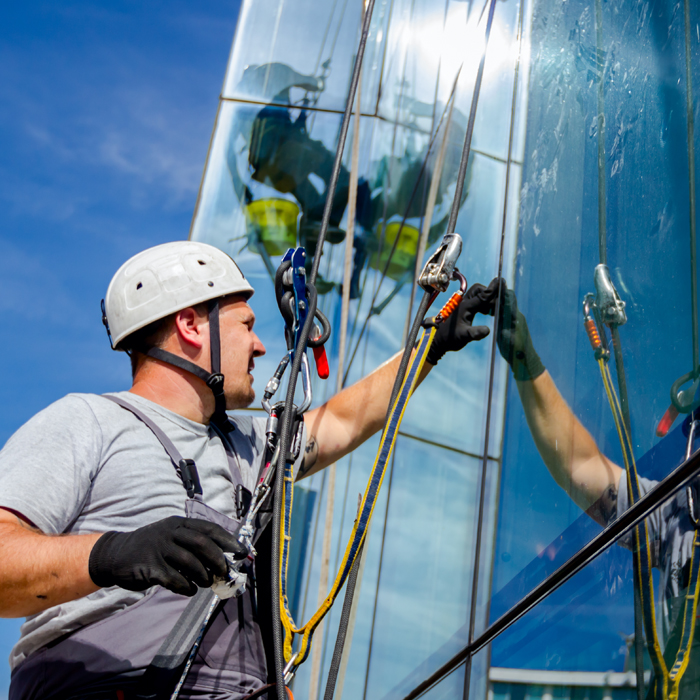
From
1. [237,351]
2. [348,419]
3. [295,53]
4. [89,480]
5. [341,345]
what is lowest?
[89,480]

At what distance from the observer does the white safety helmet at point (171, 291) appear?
6.86 ft

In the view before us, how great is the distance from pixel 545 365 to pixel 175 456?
35.5 inches

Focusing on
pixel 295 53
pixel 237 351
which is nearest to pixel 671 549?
pixel 237 351

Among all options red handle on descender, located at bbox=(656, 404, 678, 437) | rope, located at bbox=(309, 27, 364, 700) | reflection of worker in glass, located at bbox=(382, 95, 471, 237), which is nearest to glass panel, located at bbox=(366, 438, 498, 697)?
red handle on descender, located at bbox=(656, 404, 678, 437)

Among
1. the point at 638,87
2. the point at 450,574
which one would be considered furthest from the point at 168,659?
the point at 638,87

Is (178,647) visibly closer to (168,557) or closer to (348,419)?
(168,557)

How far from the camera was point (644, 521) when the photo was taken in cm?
99

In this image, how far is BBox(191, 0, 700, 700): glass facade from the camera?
40.9 inches

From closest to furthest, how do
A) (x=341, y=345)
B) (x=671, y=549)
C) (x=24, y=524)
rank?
(x=671, y=549), (x=24, y=524), (x=341, y=345)

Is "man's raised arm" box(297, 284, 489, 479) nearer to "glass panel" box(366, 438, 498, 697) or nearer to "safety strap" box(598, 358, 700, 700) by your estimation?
"glass panel" box(366, 438, 498, 697)

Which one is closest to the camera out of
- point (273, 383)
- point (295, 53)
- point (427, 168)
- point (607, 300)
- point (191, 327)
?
point (607, 300)

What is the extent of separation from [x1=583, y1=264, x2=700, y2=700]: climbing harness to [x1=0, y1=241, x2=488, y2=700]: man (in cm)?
53

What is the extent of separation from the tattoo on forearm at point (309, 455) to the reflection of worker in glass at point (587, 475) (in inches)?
25.2

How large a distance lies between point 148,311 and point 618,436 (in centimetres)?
150
